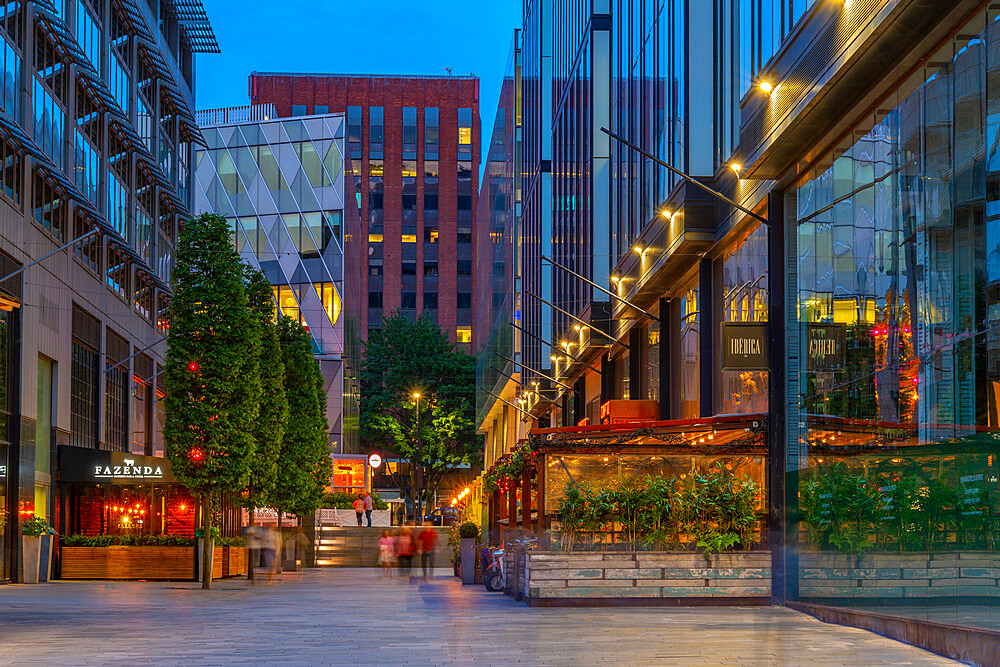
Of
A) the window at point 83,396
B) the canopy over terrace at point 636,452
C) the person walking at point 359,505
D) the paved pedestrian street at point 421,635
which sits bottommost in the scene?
the person walking at point 359,505

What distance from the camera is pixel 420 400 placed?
3809 inches

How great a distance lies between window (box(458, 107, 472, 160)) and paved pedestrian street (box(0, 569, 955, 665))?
331ft

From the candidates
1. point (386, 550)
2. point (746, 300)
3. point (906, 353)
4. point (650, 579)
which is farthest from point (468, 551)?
point (906, 353)

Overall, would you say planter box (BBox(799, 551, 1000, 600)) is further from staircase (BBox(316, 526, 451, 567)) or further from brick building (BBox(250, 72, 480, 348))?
brick building (BBox(250, 72, 480, 348))

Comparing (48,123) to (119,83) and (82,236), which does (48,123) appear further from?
(119,83)

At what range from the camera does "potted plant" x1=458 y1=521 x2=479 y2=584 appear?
33375 millimetres

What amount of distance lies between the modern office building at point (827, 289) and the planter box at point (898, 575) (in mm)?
38

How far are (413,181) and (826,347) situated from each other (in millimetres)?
105341

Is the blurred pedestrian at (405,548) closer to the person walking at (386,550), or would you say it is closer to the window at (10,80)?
the person walking at (386,550)

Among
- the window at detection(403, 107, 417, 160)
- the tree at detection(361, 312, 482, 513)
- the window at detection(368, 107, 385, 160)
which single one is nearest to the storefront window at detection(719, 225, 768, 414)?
the tree at detection(361, 312, 482, 513)

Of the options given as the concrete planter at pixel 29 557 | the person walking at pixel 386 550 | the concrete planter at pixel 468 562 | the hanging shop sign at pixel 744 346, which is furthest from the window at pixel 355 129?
the hanging shop sign at pixel 744 346

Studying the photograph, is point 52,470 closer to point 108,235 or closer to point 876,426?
point 108,235

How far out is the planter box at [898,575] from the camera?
11.3 meters

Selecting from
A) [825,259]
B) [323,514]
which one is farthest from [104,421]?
[825,259]
